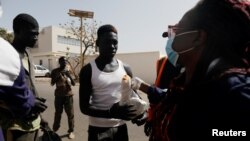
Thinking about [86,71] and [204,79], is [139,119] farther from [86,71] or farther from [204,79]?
[204,79]

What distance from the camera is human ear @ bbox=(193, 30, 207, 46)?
1.48 m

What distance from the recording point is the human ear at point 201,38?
1.48m

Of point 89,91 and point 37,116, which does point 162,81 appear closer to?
point 89,91

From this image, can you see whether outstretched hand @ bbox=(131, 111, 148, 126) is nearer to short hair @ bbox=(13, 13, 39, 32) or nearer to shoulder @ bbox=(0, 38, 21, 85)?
short hair @ bbox=(13, 13, 39, 32)

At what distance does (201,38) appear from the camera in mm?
1490

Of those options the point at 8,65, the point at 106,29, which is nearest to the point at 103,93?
the point at 106,29

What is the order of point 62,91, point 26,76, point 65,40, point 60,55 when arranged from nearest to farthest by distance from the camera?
1. point 26,76
2. point 62,91
3. point 60,55
4. point 65,40

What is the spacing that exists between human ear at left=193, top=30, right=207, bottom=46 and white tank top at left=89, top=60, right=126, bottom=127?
156 centimetres

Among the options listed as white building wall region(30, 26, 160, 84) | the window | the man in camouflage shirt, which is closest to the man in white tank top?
the man in camouflage shirt

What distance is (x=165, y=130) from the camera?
1.71m

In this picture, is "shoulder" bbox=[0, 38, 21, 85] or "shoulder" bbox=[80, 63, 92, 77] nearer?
"shoulder" bbox=[0, 38, 21, 85]

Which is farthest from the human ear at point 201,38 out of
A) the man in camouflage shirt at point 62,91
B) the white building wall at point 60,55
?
the white building wall at point 60,55

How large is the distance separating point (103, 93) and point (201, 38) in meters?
1.63

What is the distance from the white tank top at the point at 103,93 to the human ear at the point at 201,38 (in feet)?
5.13
